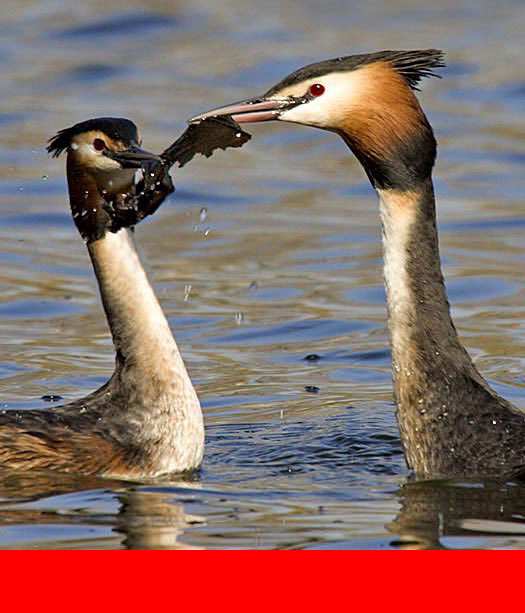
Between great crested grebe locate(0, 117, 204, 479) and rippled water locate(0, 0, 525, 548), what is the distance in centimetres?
18

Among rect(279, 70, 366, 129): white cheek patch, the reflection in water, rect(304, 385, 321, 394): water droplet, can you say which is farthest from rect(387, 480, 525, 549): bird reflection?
rect(304, 385, 321, 394): water droplet

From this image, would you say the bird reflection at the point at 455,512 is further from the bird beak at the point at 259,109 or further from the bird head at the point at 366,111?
the bird beak at the point at 259,109

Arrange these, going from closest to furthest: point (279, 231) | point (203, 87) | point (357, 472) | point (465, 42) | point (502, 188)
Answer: point (357, 472), point (279, 231), point (502, 188), point (203, 87), point (465, 42)

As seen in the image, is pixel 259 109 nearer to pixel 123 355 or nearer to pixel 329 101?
pixel 329 101

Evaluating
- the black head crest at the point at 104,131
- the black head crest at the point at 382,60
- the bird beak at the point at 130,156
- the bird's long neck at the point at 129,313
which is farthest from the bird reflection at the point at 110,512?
the black head crest at the point at 382,60

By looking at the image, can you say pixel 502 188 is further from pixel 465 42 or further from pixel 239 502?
pixel 239 502

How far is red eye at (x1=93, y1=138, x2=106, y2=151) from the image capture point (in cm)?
880

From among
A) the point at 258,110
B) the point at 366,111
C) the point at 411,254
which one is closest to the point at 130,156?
the point at 258,110

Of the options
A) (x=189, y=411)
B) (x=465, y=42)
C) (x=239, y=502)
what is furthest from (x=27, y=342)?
(x=465, y=42)

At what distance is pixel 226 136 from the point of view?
8.77 meters

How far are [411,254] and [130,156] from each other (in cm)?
149

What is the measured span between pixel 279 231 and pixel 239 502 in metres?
7.21

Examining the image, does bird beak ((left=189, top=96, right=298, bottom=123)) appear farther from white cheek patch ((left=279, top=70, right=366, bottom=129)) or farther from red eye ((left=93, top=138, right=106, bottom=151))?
red eye ((left=93, top=138, right=106, bottom=151))

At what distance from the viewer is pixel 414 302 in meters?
8.12
